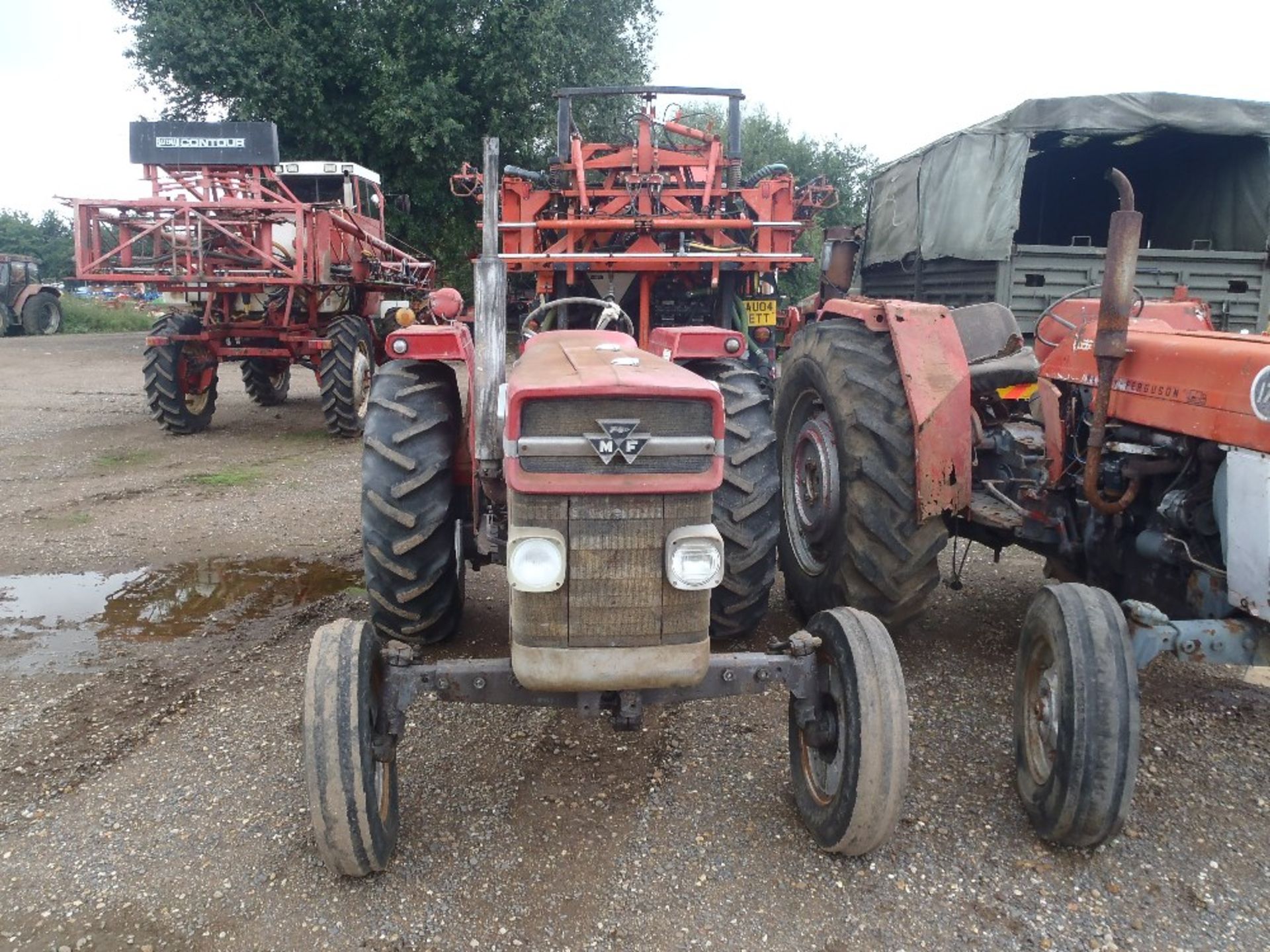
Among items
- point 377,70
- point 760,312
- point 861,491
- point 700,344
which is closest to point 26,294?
point 377,70

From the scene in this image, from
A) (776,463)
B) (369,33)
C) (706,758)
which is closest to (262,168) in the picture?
(369,33)

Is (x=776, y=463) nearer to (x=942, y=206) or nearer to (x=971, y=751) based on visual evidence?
(x=971, y=751)

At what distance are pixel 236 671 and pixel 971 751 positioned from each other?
9.28 ft

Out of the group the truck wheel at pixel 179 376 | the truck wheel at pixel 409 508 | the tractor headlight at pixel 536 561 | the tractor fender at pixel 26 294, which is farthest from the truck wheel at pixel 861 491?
the tractor fender at pixel 26 294

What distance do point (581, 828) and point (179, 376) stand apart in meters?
8.01

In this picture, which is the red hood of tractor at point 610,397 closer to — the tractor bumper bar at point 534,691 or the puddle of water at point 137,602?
the tractor bumper bar at point 534,691

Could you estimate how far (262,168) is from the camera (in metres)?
10.7

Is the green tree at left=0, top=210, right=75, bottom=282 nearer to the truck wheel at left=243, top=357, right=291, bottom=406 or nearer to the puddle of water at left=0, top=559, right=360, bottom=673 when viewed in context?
the truck wheel at left=243, top=357, right=291, bottom=406

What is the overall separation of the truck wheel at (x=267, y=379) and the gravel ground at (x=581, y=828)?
744 cm

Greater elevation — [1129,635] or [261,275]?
[261,275]

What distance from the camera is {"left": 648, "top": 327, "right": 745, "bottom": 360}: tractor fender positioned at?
3.72 metres

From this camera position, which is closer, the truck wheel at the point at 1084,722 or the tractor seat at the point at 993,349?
the truck wheel at the point at 1084,722

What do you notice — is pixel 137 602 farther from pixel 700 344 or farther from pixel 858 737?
pixel 858 737

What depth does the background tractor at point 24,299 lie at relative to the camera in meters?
22.4
